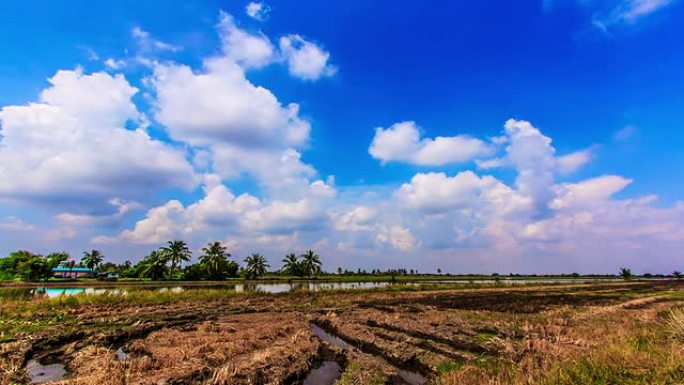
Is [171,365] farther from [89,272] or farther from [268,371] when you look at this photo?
[89,272]

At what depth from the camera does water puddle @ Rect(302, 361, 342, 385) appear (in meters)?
11.2

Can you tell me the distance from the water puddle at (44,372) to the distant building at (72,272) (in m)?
105

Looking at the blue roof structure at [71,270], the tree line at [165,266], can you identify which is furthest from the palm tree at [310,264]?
the blue roof structure at [71,270]

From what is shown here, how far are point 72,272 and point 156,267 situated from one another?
39.5 meters

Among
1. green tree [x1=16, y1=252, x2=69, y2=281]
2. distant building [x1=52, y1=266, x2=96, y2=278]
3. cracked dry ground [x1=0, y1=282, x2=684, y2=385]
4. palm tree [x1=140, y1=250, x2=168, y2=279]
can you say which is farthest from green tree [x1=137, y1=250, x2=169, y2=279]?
cracked dry ground [x1=0, y1=282, x2=684, y2=385]

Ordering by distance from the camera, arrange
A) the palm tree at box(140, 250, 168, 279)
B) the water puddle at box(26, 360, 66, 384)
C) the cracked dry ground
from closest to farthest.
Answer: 1. the cracked dry ground
2. the water puddle at box(26, 360, 66, 384)
3. the palm tree at box(140, 250, 168, 279)

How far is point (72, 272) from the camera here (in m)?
100

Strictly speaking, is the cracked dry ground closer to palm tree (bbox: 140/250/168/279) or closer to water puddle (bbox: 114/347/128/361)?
water puddle (bbox: 114/347/128/361)

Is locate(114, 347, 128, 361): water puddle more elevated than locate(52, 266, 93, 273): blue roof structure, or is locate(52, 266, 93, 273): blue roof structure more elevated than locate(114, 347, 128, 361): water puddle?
locate(52, 266, 93, 273): blue roof structure

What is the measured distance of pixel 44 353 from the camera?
14.0m

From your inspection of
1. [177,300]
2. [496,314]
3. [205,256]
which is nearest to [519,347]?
[496,314]

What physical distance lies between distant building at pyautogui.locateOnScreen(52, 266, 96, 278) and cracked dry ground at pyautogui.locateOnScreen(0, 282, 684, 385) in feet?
298

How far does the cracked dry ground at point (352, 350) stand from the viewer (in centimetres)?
926

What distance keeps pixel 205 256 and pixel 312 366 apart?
3326 inches
